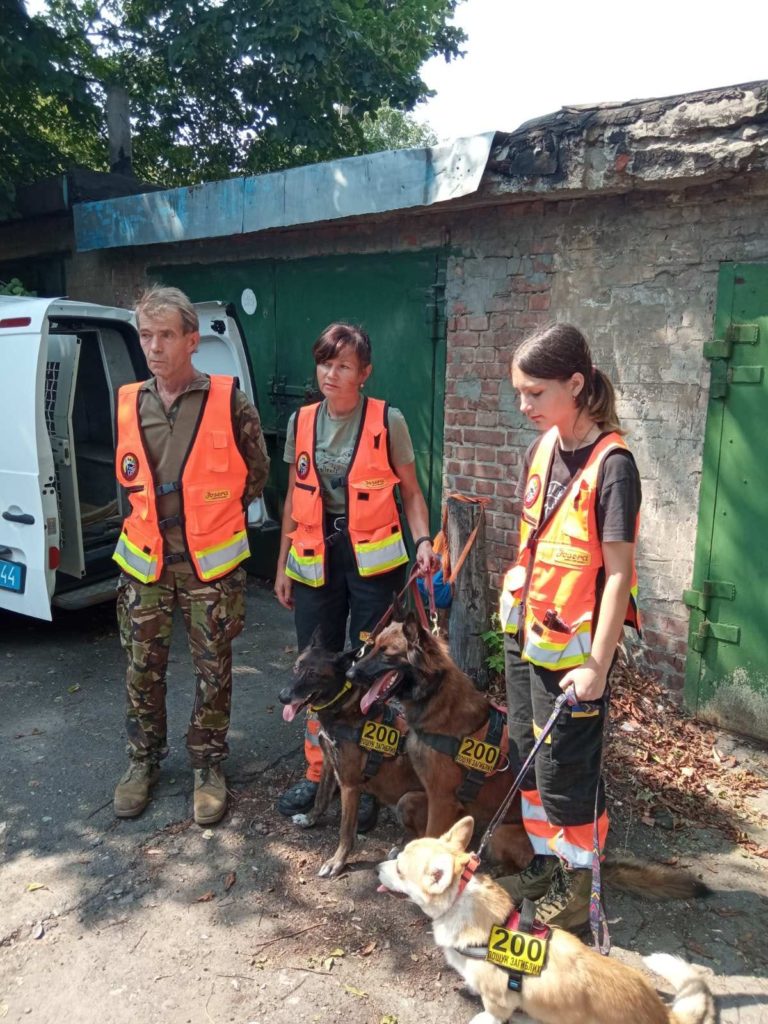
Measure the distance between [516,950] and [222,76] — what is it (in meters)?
10.2

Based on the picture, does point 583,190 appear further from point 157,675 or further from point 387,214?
point 157,675

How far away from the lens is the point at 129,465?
3.24m

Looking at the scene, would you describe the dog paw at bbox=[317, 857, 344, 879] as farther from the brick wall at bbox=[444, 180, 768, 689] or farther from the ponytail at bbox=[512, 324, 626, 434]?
the brick wall at bbox=[444, 180, 768, 689]

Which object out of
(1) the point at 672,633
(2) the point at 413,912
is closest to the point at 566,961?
(2) the point at 413,912

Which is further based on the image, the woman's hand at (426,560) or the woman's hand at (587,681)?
the woman's hand at (426,560)

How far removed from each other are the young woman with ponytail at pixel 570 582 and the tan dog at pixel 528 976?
40 cm

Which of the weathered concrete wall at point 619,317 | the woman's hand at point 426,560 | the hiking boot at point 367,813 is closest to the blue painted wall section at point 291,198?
the weathered concrete wall at point 619,317

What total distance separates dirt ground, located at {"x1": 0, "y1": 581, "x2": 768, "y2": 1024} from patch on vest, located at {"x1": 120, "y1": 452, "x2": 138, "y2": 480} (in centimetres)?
154

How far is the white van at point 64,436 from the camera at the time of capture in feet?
15.0

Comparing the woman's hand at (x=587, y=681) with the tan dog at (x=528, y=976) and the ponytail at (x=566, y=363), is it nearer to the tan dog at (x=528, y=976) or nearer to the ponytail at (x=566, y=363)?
the tan dog at (x=528, y=976)

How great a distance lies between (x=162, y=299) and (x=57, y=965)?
2480 mm

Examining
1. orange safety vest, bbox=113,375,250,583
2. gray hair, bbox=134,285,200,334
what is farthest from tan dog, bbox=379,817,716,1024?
gray hair, bbox=134,285,200,334

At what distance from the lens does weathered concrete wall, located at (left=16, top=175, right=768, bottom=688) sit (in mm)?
4008

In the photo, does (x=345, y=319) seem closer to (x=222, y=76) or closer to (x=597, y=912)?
(x=597, y=912)
